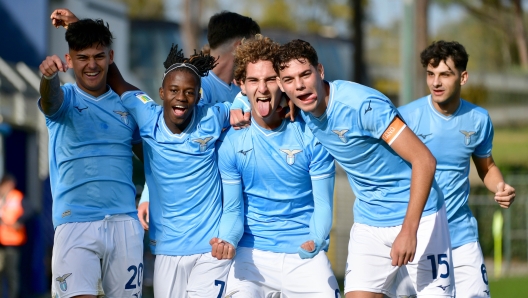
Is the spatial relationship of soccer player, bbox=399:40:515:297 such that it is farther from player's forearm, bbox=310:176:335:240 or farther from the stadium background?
the stadium background

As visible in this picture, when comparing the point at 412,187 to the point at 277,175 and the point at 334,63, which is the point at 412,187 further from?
the point at 334,63

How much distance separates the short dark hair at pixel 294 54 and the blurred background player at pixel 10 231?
8.46m

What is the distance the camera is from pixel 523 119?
38.4 meters

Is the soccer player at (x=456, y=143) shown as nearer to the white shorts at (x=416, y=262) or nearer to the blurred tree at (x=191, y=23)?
the white shorts at (x=416, y=262)

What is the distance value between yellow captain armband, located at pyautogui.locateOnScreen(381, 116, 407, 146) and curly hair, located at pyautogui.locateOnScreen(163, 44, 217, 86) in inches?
53.1

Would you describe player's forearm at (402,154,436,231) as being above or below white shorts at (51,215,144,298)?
above

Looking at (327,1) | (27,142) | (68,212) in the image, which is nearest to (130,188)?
(68,212)

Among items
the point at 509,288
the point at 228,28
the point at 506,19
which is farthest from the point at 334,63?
the point at 228,28

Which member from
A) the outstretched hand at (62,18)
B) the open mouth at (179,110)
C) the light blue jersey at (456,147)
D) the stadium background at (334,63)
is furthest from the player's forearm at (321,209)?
the stadium background at (334,63)

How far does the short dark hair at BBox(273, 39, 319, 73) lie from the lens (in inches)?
211

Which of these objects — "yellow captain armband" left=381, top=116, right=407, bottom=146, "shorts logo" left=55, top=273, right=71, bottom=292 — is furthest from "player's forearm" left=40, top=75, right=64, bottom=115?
"yellow captain armband" left=381, top=116, right=407, bottom=146

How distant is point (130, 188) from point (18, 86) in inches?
376

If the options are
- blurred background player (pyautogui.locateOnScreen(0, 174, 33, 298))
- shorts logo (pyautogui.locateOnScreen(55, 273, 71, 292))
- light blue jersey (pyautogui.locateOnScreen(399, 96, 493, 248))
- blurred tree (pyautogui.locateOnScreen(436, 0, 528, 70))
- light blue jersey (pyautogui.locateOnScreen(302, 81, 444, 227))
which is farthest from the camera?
blurred tree (pyautogui.locateOnScreen(436, 0, 528, 70))

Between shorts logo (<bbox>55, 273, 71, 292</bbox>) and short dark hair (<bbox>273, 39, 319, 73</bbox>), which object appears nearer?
short dark hair (<bbox>273, 39, 319, 73</bbox>)
